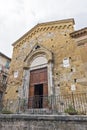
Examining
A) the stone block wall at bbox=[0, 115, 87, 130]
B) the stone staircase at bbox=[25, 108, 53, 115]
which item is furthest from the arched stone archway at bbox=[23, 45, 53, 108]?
the stone block wall at bbox=[0, 115, 87, 130]

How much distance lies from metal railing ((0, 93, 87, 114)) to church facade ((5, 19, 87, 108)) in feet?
1.03

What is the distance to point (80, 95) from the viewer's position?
361 inches

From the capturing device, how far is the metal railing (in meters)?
8.90

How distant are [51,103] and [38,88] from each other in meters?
3.12

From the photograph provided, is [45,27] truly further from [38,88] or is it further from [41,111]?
[41,111]

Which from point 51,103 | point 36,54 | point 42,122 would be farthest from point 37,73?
point 42,122

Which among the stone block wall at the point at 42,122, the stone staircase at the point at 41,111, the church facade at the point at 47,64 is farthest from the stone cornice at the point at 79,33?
the stone block wall at the point at 42,122

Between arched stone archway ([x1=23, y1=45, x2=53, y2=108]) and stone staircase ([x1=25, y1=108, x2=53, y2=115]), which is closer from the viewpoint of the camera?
stone staircase ([x1=25, y1=108, x2=53, y2=115])

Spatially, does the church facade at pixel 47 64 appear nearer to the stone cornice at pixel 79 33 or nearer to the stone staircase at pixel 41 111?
the stone cornice at pixel 79 33

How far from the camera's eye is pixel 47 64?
11.9 metres

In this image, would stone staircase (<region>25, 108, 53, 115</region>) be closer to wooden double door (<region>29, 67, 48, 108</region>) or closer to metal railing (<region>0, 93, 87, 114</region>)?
metal railing (<region>0, 93, 87, 114</region>)

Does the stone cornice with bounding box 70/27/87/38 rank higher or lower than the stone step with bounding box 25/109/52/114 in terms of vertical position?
higher

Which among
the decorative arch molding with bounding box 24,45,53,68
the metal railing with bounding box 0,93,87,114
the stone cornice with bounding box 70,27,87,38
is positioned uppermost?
the stone cornice with bounding box 70,27,87,38

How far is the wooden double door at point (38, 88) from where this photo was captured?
1092 centimetres
